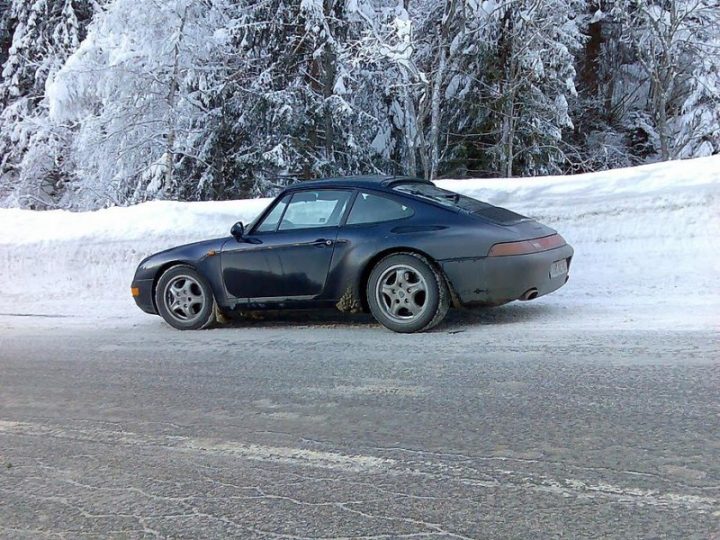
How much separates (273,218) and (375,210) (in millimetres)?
1058

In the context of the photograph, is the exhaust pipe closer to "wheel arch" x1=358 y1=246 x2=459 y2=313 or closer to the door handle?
"wheel arch" x1=358 y1=246 x2=459 y2=313

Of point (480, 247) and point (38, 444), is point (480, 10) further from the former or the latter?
point (38, 444)

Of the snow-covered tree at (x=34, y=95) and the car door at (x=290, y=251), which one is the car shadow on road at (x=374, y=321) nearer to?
the car door at (x=290, y=251)

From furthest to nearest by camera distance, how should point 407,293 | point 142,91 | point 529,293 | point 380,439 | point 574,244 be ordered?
point 142,91 < point 574,244 < point 407,293 < point 529,293 < point 380,439

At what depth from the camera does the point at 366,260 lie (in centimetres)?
581

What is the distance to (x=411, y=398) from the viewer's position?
395 cm

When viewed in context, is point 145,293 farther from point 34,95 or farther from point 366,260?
point 34,95

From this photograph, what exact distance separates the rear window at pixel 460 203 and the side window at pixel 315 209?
20.8 inches

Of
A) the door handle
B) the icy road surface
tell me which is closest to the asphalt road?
the icy road surface

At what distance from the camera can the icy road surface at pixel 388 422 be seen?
2.62 metres

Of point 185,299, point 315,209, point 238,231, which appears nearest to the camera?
point 315,209

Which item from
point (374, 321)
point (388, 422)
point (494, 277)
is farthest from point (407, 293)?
point (388, 422)

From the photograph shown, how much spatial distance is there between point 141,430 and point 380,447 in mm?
1389

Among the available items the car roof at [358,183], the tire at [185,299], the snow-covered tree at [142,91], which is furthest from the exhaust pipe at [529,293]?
the snow-covered tree at [142,91]
